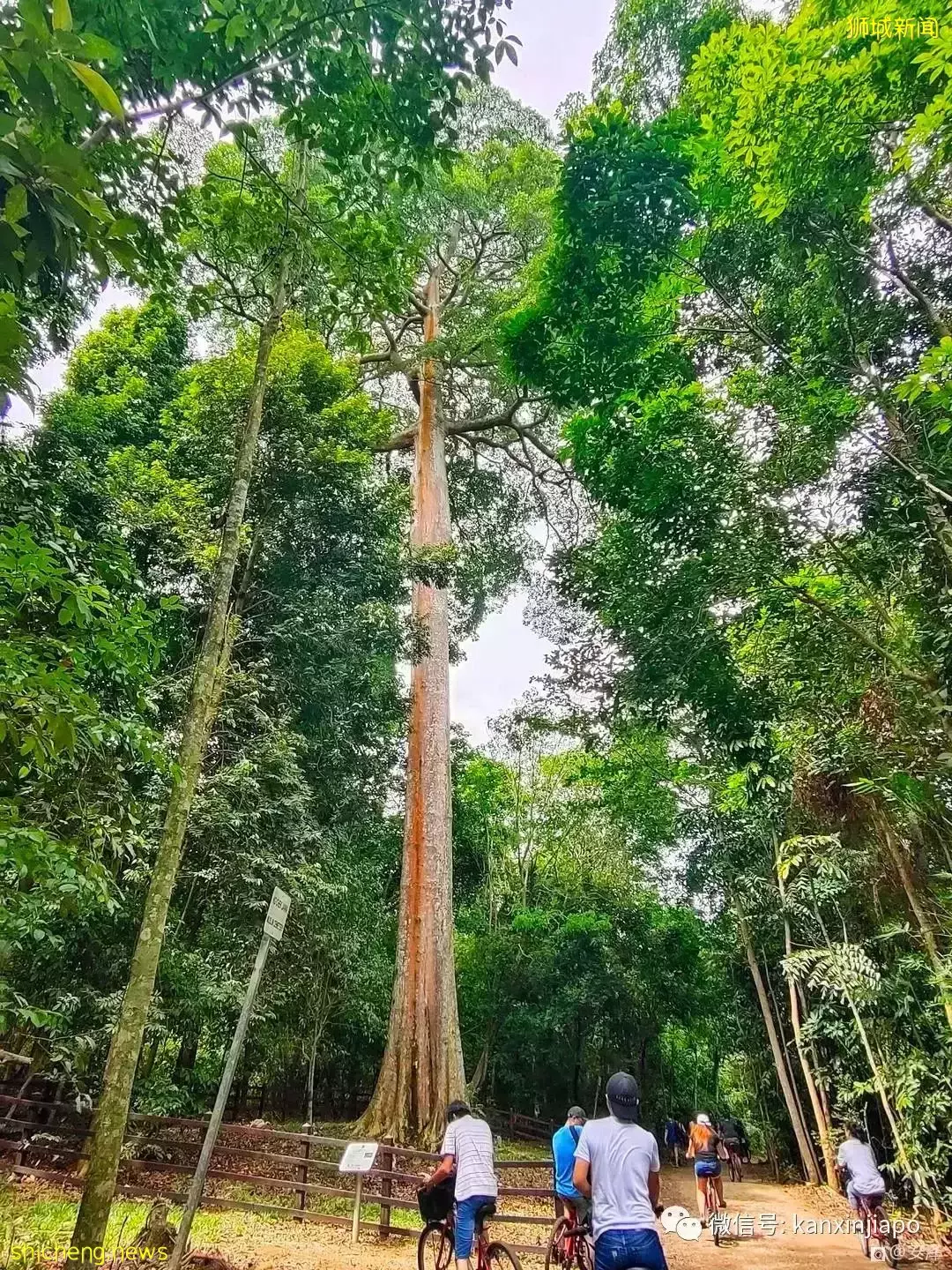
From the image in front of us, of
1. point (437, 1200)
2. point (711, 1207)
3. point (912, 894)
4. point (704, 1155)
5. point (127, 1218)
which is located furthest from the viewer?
point (711, 1207)

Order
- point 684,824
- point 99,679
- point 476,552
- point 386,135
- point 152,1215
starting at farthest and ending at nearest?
point 476,552
point 684,824
point 99,679
point 152,1215
point 386,135

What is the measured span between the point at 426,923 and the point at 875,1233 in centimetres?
512

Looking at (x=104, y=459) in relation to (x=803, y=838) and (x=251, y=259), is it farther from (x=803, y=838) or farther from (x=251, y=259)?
(x=803, y=838)

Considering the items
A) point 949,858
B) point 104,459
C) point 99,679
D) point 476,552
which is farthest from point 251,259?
point 949,858

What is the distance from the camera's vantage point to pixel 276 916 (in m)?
3.54

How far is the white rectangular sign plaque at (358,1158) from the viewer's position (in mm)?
4939

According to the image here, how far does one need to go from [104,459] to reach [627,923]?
13266mm

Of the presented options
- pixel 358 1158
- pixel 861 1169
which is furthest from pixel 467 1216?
pixel 861 1169

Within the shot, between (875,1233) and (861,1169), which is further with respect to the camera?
(875,1233)

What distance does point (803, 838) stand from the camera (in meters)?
7.88

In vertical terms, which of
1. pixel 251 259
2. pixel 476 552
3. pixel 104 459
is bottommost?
pixel 104 459

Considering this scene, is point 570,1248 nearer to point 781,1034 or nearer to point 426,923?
point 426,923

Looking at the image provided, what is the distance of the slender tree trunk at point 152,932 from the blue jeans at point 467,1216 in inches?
68.6

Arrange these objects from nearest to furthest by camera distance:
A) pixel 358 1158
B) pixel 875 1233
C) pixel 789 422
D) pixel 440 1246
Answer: pixel 440 1246, pixel 358 1158, pixel 789 422, pixel 875 1233
